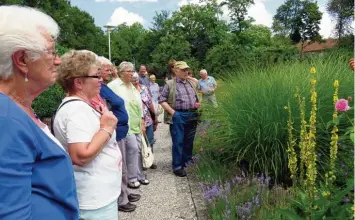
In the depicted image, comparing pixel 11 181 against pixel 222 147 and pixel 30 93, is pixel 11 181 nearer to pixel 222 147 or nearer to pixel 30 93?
pixel 30 93

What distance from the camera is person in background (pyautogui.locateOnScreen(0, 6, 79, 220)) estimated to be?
3.61 feet

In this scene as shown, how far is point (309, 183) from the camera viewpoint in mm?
2309

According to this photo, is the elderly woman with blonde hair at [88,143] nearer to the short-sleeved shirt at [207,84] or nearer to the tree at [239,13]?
the short-sleeved shirt at [207,84]

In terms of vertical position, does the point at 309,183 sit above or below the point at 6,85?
below

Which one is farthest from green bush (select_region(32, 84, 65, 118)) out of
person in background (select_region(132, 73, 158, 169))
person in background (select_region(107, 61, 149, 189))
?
person in background (select_region(107, 61, 149, 189))

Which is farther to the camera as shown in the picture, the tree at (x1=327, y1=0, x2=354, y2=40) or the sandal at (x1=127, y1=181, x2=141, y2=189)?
the tree at (x1=327, y1=0, x2=354, y2=40)

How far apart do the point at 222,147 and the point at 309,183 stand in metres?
2.58

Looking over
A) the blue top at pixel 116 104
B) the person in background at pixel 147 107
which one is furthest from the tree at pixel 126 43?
the blue top at pixel 116 104

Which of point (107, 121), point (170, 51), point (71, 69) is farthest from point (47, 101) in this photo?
point (170, 51)

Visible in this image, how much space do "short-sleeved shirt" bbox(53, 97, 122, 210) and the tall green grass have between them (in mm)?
2530

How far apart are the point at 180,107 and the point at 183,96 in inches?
7.1

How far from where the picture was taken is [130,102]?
4945 mm

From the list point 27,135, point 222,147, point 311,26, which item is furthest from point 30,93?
point 311,26

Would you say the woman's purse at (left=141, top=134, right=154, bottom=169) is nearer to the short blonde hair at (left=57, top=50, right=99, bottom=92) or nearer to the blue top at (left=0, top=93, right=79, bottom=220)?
the short blonde hair at (left=57, top=50, right=99, bottom=92)
